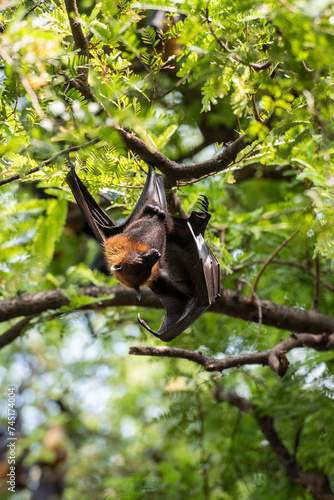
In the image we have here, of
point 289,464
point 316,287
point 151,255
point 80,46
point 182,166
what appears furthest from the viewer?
point 289,464

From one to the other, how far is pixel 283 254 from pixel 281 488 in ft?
8.24

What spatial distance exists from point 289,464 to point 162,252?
2.76 m

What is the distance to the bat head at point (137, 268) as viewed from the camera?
3.38 metres

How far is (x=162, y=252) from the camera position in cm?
368

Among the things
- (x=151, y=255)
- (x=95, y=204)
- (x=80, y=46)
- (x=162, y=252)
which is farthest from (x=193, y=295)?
(x=80, y=46)

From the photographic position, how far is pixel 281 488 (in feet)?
16.7

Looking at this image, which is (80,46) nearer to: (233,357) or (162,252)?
(162,252)

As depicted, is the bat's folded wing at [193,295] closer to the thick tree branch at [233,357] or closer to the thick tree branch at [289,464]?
the thick tree branch at [233,357]

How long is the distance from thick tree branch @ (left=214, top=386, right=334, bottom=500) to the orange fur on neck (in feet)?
6.80

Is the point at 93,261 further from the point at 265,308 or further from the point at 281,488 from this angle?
the point at 281,488

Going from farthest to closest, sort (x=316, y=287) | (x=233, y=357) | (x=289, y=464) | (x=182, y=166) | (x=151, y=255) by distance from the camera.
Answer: (x=289, y=464) → (x=316, y=287) → (x=233, y=357) → (x=151, y=255) → (x=182, y=166)

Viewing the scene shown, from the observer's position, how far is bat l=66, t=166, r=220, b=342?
3.36 metres

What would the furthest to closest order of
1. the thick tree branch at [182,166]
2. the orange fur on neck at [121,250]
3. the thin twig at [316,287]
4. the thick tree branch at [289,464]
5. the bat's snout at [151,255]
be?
the thick tree branch at [289,464], the thin twig at [316,287], the orange fur on neck at [121,250], the bat's snout at [151,255], the thick tree branch at [182,166]

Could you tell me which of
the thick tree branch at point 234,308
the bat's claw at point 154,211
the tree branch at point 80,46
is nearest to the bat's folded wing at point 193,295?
the bat's claw at point 154,211
